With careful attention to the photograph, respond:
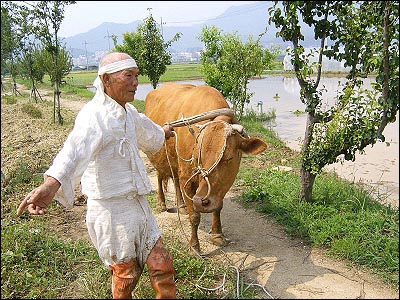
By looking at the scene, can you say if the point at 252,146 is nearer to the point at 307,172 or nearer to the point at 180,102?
the point at 180,102

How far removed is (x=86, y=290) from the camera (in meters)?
3.44

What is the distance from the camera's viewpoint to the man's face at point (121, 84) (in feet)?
9.11

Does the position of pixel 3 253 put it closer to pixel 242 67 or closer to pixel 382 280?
pixel 382 280

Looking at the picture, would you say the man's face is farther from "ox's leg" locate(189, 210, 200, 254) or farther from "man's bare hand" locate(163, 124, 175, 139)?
"ox's leg" locate(189, 210, 200, 254)

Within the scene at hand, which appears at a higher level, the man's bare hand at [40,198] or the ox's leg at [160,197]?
the man's bare hand at [40,198]

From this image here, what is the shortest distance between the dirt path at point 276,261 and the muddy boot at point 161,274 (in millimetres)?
1072

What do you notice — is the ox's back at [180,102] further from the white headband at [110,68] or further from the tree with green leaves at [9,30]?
the tree with green leaves at [9,30]

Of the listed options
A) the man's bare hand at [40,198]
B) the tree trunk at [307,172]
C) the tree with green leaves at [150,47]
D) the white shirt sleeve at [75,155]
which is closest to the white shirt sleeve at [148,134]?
the white shirt sleeve at [75,155]

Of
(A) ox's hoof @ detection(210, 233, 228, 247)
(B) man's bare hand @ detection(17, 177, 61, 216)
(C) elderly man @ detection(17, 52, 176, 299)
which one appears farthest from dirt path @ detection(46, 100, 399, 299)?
(B) man's bare hand @ detection(17, 177, 61, 216)

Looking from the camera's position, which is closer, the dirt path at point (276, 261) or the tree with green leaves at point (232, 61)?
the dirt path at point (276, 261)

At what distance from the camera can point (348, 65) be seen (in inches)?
180

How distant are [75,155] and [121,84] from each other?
594 mm

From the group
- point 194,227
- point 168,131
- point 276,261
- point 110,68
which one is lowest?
point 276,261

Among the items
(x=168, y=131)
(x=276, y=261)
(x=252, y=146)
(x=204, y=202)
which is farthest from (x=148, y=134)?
(x=276, y=261)
